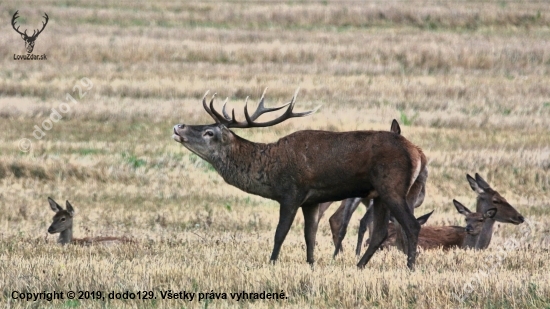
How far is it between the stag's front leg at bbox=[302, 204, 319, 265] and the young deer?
2030 millimetres

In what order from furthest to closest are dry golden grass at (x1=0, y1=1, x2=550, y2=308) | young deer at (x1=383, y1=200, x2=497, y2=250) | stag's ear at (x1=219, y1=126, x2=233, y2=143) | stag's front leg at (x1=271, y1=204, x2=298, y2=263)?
young deer at (x1=383, y1=200, x2=497, y2=250)
stag's ear at (x1=219, y1=126, x2=233, y2=143)
stag's front leg at (x1=271, y1=204, x2=298, y2=263)
dry golden grass at (x1=0, y1=1, x2=550, y2=308)

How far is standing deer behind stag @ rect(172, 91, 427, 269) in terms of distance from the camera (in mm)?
10633

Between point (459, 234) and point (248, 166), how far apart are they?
3.70 metres

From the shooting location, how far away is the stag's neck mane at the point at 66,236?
46.4ft

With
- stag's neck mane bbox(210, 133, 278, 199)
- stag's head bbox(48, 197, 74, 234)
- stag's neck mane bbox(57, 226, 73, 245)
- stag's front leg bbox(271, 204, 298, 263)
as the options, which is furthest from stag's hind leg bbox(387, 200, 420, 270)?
stag's head bbox(48, 197, 74, 234)

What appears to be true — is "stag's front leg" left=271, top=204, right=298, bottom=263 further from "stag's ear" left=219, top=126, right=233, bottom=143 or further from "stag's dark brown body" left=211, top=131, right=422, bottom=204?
"stag's ear" left=219, top=126, right=233, bottom=143

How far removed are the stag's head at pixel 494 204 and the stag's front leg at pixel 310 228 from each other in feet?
9.85

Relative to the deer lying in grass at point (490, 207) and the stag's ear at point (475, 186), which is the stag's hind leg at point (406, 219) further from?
the stag's ear at point (475, 186)

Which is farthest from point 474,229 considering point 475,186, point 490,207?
point 475,186

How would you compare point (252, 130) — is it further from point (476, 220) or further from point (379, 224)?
point (379, 224)

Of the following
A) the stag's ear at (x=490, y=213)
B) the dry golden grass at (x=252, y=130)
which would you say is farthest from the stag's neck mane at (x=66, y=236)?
the stag's ear at (x=490, y=213)

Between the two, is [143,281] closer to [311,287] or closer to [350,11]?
[311,287]

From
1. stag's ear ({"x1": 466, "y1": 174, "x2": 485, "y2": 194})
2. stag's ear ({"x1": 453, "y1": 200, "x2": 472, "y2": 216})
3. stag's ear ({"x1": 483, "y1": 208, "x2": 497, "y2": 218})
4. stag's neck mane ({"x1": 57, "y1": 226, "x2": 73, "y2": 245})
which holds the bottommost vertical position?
stag's neck mane ({"x1": 57, "y1": 226, "x2": 73, "y2": 245})

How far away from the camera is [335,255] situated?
12.1 meters
